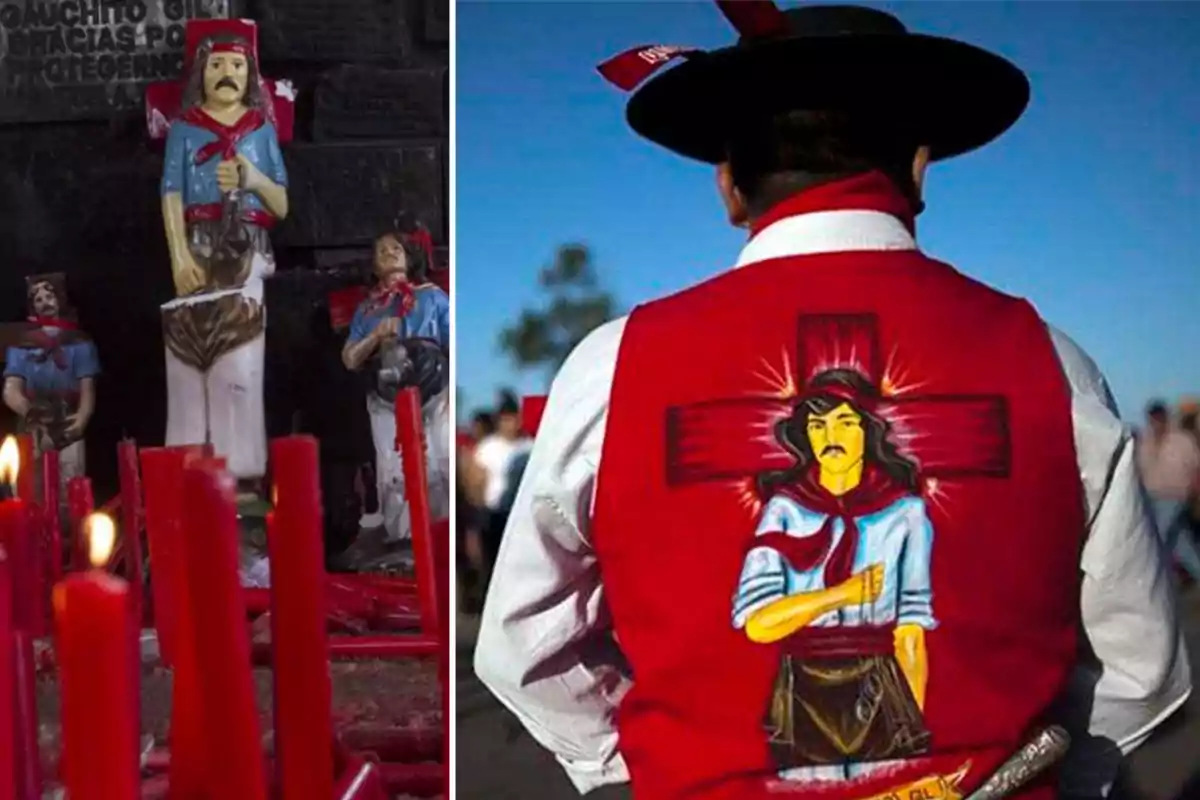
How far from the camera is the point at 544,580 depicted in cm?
201

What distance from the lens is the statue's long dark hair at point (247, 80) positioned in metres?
2.07

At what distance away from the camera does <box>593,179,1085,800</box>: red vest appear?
192 cm

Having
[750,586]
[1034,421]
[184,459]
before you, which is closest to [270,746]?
[184,459]

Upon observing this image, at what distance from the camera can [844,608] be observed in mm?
1927

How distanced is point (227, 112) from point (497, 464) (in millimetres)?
643

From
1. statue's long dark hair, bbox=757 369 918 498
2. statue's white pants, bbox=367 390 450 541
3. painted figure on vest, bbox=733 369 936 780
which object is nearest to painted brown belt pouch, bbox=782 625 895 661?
painted figure on vest, bbox=733 369 936 780

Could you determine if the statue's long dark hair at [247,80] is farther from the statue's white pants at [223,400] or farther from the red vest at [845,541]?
the red vest at [845,541]

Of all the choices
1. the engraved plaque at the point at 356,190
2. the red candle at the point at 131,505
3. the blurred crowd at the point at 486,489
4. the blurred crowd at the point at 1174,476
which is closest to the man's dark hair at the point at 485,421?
the blurred crowd at the point at 486,489

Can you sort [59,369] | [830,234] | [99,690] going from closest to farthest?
[99,690], [830,234], [59,369]

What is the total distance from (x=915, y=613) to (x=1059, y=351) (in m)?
0.42

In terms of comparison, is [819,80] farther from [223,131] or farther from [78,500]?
[78,500]

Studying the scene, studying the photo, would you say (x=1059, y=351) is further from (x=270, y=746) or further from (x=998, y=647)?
(x=270, y=746)

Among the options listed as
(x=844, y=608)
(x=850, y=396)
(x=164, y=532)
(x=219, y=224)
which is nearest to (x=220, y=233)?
(x=219, y=224)

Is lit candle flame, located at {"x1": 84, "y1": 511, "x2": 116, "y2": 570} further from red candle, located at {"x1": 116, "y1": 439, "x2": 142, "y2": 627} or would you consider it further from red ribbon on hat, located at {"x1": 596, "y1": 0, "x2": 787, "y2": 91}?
red ribbon on hat, located at {"x1": 596, "y1": 0, "x2": 787, "y2": 91}
